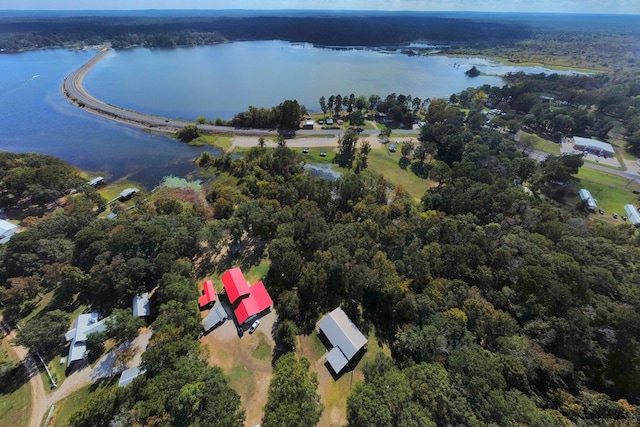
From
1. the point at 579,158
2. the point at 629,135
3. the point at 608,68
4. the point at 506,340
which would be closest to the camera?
the point at 506,340

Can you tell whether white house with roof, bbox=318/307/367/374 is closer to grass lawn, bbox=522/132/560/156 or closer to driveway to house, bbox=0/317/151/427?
driveway to house, bbox=0/317/151/427

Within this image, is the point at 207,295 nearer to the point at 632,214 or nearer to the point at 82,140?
the point at 82,140

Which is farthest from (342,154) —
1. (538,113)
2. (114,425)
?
(538,113)

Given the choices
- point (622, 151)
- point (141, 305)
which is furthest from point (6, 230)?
point (622, 151)

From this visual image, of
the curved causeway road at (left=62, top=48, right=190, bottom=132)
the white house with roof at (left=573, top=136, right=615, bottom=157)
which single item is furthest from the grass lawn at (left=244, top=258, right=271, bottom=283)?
the white house with roof at (left=573, top=136, right=615, bottom=157)

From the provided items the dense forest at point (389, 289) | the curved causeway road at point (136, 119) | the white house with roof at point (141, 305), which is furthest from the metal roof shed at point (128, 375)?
the curved causeway road at point (136, 119)

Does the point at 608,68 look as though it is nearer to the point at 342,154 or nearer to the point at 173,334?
the point at 342,154
